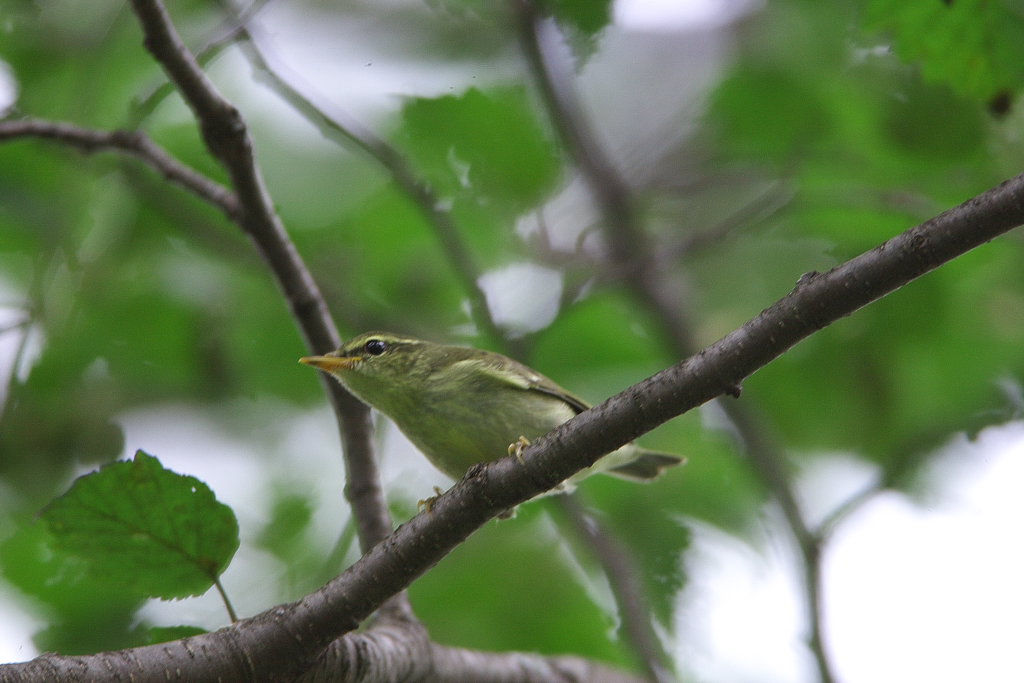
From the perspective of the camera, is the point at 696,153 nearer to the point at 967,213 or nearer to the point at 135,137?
the point at 135,137

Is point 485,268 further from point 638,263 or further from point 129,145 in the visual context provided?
point 129,145

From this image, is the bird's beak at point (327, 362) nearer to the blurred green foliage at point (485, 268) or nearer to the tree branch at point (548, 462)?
the blurred green foliage at point (485, 268)

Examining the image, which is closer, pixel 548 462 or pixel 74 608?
pixel 548 462

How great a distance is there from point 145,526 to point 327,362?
4.51ft

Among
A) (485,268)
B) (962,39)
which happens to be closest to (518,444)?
(485,268)

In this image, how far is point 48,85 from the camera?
4328 millimetres

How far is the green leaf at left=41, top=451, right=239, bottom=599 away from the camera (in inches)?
101

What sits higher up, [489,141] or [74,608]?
[489,141]

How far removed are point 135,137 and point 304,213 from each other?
52.7 inches

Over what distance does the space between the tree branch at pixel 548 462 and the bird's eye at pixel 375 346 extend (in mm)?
2092

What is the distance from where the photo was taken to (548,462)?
246 cm

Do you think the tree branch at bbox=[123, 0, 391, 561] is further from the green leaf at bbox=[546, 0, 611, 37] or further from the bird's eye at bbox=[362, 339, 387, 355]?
the green leaf at bbox=[546, 0, 611, 37]

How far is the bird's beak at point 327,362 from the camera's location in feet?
12.7

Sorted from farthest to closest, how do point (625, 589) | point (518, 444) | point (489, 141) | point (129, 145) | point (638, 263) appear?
point (638, 263)
point (625, 589)
point (489, 141)
point (518, 444)
point (129, 145)
